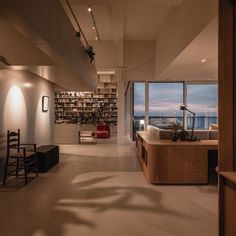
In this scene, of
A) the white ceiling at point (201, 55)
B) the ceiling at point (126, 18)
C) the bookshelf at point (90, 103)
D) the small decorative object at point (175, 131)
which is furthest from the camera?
the bookshelf at point (90, 103)

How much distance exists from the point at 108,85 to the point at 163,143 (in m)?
10.1

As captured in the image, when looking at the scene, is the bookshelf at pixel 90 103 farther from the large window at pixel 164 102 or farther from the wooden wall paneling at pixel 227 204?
the wooden wall paneling at pixel 227 204

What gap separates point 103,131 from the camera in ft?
43.4

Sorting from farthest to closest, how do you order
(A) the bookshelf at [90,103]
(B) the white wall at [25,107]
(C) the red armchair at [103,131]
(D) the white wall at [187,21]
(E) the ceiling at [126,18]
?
(A) the bookshelf at [90,103]
(C) the red armchair at [103,131]
(E) the ceiling at [126,18]
(B) the white wall at [25,107]
(D) the white wall at [187,21]

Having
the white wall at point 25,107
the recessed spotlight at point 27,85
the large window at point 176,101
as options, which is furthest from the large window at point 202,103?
the recessed spotlight at point 27,85

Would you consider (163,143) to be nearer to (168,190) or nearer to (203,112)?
(168,190)

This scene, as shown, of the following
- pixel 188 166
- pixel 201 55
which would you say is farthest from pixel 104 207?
pixel 201 55

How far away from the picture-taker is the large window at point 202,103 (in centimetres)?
1153

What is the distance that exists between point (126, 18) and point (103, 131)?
6319 mm

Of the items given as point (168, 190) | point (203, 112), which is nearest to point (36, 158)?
point (168, 190)

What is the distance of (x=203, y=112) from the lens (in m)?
11.7

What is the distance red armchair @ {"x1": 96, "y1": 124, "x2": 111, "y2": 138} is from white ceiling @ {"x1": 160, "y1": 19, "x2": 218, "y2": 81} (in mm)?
5659

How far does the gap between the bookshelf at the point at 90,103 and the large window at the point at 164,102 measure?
281 cm

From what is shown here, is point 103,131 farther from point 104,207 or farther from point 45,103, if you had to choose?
point 104,207
